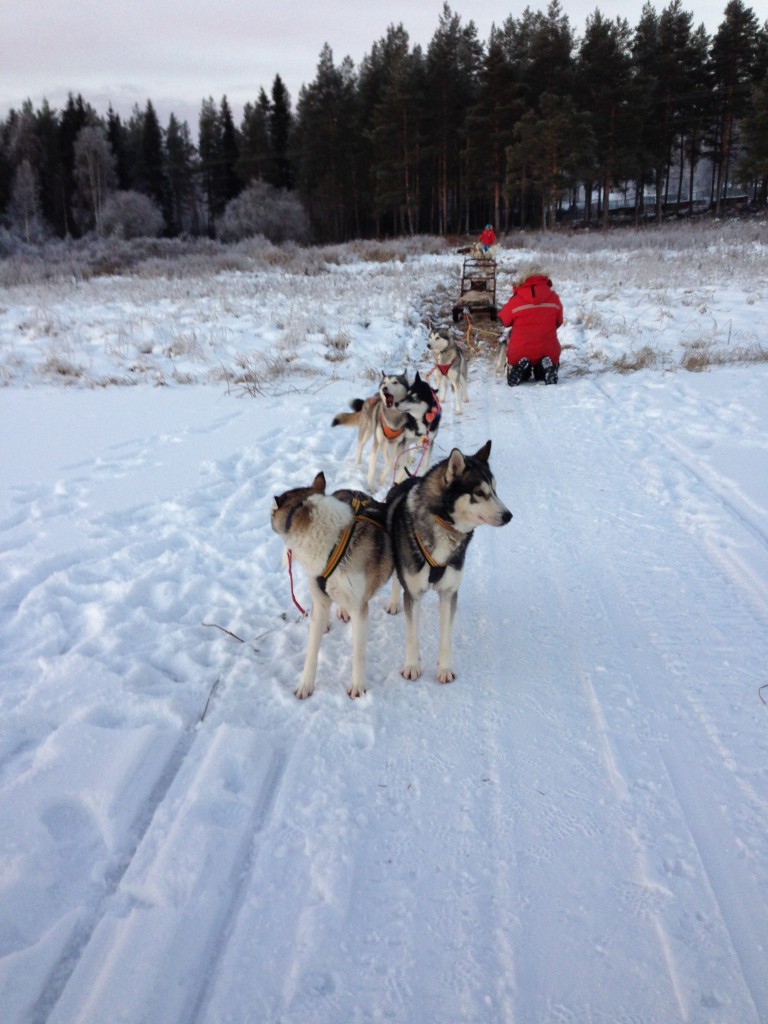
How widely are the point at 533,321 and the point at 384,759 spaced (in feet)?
25.1

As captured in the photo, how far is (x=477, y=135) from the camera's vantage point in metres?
33.6

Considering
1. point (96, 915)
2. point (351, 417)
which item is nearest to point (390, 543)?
point (96, 915)

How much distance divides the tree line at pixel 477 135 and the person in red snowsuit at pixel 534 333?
26.3 m

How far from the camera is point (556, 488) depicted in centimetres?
517

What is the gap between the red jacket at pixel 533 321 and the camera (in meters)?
8.55

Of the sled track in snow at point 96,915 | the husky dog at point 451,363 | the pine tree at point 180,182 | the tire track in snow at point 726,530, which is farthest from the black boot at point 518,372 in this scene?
the pine tree at point 180,182

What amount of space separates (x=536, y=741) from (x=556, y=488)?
9.85 feet

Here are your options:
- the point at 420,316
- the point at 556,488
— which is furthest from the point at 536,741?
the point at 420,316

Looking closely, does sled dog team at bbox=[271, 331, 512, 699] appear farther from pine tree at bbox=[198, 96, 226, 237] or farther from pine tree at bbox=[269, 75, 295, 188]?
pine tree at bbox=[198, 96, 226, 237]

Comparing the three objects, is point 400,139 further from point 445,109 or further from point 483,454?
point 483,454

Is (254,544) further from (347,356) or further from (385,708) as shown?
(347,356)

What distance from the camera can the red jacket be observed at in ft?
28.1

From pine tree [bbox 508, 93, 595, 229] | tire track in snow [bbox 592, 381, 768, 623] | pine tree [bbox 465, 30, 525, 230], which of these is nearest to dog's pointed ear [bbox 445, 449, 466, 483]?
tire track in snow [bbox 592, 381, 768, 623]

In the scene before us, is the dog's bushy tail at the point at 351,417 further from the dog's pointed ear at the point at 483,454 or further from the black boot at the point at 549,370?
the black boot at the point at 549,370
